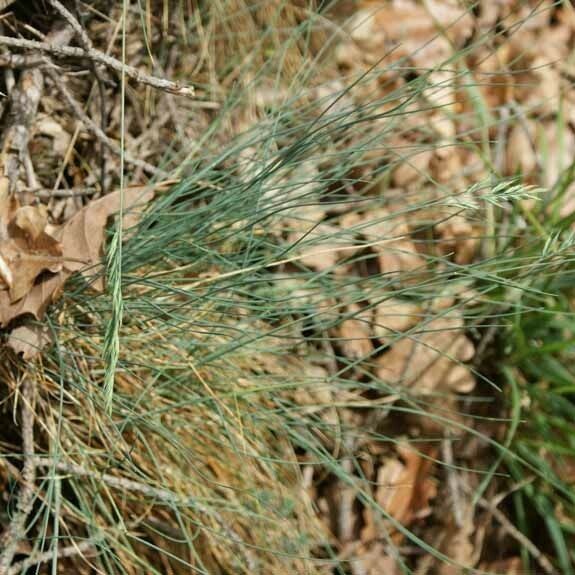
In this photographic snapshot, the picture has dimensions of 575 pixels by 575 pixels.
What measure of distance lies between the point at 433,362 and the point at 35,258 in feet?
2.91

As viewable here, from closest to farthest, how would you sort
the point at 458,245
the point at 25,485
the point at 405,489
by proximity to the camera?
1. the point at 25,485
2. the point at 405,489
3. the point at 458,245

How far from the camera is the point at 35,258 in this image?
1.30m

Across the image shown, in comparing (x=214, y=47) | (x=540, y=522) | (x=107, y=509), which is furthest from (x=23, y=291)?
(x=540, y=522)

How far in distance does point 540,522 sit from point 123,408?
1.02 m

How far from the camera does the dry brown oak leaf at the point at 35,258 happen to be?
1.29 m

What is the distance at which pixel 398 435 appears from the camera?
1.80 meters

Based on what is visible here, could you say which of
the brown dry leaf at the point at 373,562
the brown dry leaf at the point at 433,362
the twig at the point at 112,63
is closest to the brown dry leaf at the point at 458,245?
the brown dry leaf at the point at 433,362

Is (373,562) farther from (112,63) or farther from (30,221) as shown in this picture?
(112,63)

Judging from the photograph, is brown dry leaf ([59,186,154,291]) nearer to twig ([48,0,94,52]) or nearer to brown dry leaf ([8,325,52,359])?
brown dry leaf ([8,325,52,359])

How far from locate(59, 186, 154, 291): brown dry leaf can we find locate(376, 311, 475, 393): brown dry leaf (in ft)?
2.22

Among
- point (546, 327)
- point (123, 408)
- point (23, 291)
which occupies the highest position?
point (23, 291)

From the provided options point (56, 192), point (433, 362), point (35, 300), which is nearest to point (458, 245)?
point (433, 362)

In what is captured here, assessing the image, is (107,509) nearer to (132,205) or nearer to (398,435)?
(132,205)

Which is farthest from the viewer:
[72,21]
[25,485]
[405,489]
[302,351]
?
[405,489]
